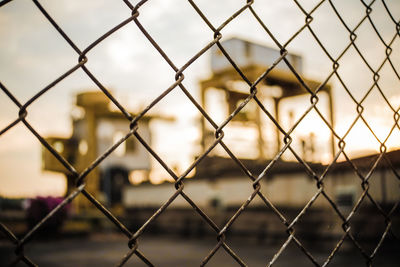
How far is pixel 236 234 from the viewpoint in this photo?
8602 millimetres

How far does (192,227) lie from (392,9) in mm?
9658

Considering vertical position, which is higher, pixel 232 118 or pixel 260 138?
pixel 260 138

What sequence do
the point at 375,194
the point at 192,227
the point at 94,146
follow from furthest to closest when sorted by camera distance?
1. the point at 94,146
2. the point at 192,227
3. the point at 375,194

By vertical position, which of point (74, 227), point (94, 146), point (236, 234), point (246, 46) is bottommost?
point (236, 234)

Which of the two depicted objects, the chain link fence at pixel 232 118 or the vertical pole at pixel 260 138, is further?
the vertical pole at pixel 260 138

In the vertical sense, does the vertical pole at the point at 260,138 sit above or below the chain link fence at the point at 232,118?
above

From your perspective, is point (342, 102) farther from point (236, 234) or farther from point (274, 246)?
point (236, 234)

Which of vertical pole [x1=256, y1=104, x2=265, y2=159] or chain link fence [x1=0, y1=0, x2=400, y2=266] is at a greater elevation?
vertical pole [x1=256, y1=104, x2=265, y2=159]

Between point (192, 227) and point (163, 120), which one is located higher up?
point (163, 120)

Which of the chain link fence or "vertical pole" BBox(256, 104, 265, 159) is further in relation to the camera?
"vertical pole" BBox(256, 104, 265, 159)

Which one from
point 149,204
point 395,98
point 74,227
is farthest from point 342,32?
point 149,204

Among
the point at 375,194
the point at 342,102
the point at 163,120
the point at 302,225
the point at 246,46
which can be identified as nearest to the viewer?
the point at 342,102

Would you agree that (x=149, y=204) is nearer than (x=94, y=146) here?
Yes

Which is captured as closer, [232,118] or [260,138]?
[232,118]
